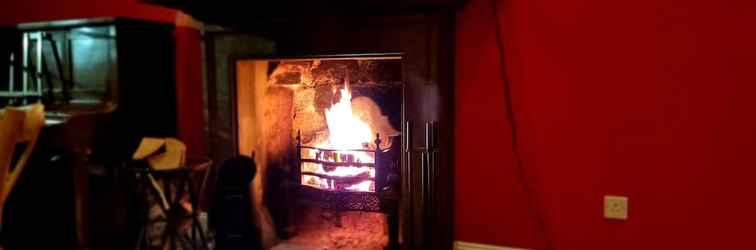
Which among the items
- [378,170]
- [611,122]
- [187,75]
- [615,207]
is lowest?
[615,207]

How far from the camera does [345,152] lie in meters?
1.93

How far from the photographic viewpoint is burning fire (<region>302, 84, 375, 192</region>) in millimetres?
1920

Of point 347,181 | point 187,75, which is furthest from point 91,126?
point 347,181

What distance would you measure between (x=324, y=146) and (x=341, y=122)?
0.12 metres

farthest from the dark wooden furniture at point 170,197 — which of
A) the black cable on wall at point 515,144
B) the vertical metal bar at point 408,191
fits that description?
the black cable on wall at point 515,144

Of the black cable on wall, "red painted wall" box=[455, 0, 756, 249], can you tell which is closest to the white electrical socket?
"red painted wall" box=[455, 0, 756, 249]

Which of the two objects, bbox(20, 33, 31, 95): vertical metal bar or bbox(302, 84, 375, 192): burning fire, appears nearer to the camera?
bbox(302, 84, 375, 192): burning fire

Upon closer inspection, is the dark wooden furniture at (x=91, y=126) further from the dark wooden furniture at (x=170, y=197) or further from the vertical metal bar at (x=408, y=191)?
the vertical metal bar at (x=408, y=191)

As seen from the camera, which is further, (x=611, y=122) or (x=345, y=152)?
(x=345, y=152)

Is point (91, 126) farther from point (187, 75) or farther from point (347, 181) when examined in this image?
point (347, 181)

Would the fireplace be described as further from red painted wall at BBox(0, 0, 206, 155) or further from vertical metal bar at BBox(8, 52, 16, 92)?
vertical metal bar at BBox(8, 52, 16, 92)

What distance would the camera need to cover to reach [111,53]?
2256 mm

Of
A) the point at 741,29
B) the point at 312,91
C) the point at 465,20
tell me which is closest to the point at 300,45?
the point at 312,91

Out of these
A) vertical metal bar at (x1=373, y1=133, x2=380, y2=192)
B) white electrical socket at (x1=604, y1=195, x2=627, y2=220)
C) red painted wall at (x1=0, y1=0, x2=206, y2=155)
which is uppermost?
red painted wall at (x1=0, y1=0, x2=206, y2=155)
